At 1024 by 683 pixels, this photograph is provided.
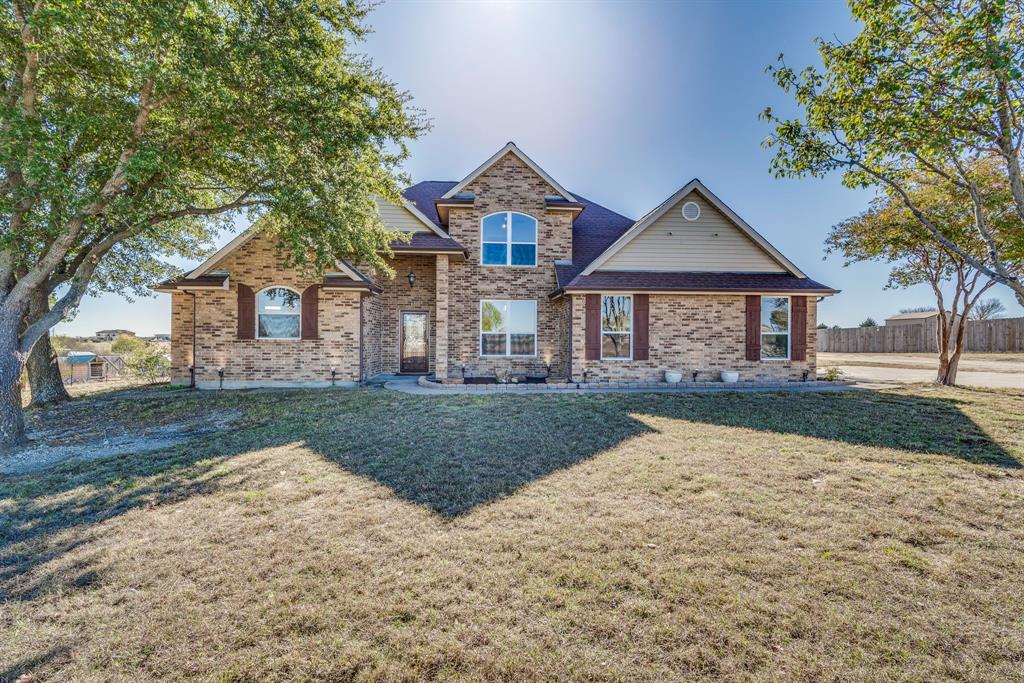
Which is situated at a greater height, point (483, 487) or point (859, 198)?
point (859, 198)

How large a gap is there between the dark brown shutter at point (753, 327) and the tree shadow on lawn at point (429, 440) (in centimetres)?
181

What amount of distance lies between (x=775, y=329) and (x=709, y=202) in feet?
14.3

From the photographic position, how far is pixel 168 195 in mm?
8344

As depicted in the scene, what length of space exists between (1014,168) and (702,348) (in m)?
7.01

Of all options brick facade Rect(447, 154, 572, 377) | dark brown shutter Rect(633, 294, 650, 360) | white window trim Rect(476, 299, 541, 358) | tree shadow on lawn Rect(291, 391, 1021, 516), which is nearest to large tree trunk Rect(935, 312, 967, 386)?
tree shadow on lawn Rect(291, 391, 1021, 516)

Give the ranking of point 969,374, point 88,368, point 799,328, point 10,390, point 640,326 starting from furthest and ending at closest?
point 88,368 → point 969,374 → point 799,328 → point 640,326 → point 10,390

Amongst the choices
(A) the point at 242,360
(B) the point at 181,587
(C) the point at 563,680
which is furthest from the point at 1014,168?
(A) the point at 242,360

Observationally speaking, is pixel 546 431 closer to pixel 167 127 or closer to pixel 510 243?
pixel 510 243

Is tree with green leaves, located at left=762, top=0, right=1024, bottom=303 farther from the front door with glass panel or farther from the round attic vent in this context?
the front door with glass panel

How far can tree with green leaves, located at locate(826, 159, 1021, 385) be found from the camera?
10445 mm

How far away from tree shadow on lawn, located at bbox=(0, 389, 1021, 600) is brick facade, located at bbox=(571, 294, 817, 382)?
62.1 inches

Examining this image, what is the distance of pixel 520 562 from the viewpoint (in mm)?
3102

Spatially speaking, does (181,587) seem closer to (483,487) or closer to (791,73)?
(483,487)

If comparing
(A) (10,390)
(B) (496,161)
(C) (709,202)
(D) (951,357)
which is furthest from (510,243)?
(D) (951,357)
